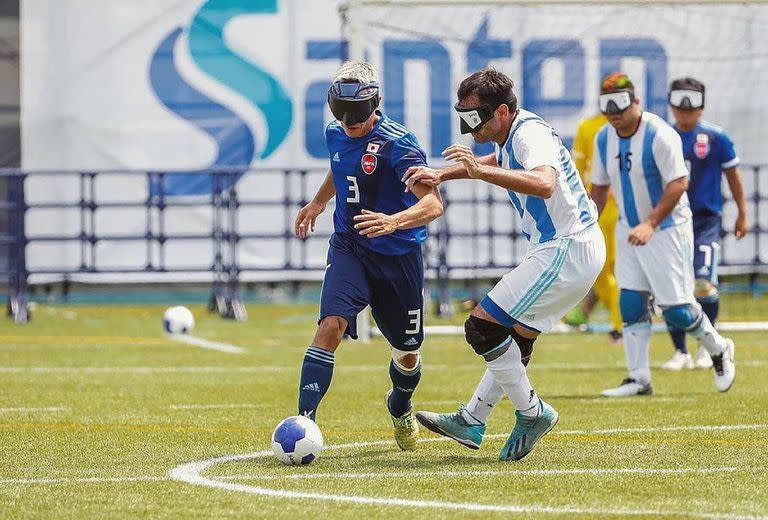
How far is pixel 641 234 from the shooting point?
34.1ft

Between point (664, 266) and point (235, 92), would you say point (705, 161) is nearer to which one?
point (664, 266)

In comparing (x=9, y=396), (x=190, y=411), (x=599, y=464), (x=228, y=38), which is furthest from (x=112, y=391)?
(x=228, y=38)

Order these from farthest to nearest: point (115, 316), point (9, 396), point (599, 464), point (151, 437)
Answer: point (115, 316) → point (9, 396) → point (151, 437) → point (599, 464)

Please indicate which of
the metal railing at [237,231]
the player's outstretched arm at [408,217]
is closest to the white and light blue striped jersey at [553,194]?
the player's outstretched arm at [408,217]

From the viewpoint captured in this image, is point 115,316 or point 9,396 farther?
point 115,316

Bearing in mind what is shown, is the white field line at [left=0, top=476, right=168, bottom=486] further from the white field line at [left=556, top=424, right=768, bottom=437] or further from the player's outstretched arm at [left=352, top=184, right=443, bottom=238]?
the white field line at [left=556, top=424, right=768, bottom=437]

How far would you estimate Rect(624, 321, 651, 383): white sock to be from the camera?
36.8ft

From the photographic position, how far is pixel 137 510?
6047mm

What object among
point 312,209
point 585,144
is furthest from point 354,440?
point 585,144

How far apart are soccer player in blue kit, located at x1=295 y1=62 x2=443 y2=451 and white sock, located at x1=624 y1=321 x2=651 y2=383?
325 cm

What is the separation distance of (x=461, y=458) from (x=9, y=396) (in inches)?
174

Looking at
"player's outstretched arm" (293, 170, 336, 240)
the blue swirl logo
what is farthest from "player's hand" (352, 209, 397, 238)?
the blue swirl logo

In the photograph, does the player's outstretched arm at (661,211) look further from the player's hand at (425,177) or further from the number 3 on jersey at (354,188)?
the player's hand at (425,177)

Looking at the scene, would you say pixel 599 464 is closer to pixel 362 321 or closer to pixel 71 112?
pixel 362 321
